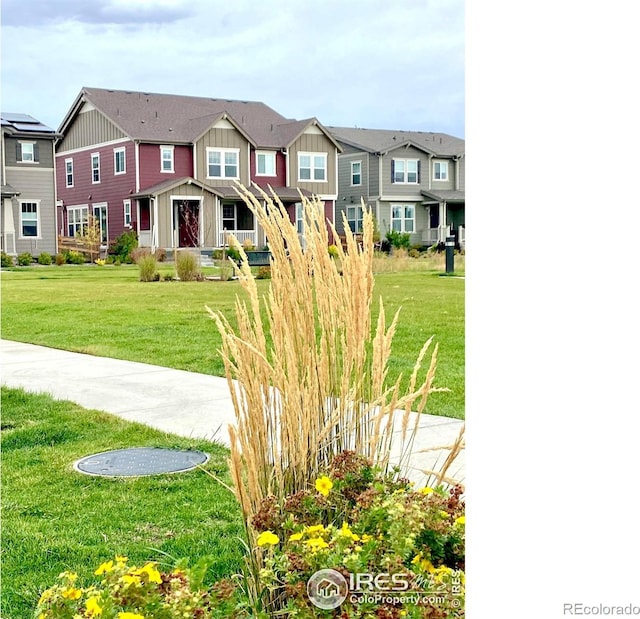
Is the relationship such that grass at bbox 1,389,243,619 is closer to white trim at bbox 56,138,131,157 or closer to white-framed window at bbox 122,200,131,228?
white-framed window at bbox 122,200,131,228

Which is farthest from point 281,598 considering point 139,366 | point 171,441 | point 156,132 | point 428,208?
point 156,132

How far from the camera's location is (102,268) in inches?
581

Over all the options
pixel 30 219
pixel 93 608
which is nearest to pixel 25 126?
pixel 30 219

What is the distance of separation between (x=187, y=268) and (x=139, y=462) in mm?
8291

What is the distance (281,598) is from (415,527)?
0.99 ft

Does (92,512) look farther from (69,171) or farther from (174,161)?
(69,171)

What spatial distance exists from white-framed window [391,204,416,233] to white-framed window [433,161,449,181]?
42.8 inches

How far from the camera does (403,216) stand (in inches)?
729

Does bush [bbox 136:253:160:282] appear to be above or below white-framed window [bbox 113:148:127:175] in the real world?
below

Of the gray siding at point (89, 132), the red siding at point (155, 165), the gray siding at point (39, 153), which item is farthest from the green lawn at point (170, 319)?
the gray siding at point (89, 132)

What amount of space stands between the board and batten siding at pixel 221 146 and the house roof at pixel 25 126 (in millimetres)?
3390

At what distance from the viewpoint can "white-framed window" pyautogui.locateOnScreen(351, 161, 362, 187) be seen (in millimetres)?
19078

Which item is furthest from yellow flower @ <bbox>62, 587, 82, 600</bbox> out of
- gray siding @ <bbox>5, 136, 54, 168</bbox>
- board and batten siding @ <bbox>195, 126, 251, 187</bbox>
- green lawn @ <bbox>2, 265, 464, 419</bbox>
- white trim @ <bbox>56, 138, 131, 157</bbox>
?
gray siding @ <bbox>5, 136, 54, 168</bbox>
